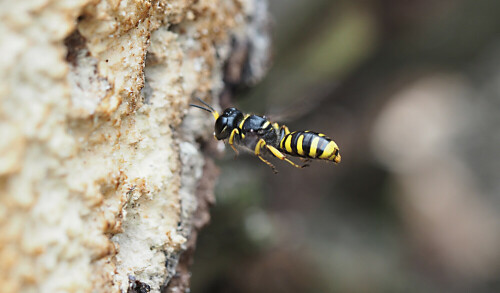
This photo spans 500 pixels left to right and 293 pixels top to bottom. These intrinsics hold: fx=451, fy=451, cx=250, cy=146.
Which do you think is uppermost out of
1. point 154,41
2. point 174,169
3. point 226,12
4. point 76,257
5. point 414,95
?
point 414,95

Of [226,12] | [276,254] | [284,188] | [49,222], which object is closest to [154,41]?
[226,12]

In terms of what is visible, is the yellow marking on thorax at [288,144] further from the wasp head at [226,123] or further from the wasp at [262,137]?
the wasp head at [226,123]

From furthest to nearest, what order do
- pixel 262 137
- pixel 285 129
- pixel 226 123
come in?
pixel 285 129 < pixel 262 137 < pixel 226 123

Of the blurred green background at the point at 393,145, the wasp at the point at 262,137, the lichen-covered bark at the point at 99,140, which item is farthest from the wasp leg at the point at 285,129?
the blurred green background at the point at 393,145

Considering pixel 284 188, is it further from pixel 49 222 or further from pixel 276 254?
pixel 49 222

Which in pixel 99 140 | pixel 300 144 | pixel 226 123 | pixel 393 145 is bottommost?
pixel 99 140

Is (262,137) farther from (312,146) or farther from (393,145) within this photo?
(393,145)

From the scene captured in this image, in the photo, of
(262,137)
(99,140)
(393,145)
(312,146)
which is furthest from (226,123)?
(393,145)
